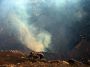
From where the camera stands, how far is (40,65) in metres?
43.0

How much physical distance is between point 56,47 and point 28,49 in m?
8.96

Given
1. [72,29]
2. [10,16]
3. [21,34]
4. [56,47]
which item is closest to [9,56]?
[56,47]

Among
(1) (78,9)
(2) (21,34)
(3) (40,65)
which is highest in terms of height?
(1) (78,9)

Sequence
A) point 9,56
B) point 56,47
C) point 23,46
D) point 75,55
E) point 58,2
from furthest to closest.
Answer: point 58,2 → point 23,46 → point 56,47 → point 75,55 → point 9,56

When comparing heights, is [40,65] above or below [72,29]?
below

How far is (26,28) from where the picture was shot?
95500 millimetres

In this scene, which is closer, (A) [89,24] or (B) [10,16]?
(A) [89,24]

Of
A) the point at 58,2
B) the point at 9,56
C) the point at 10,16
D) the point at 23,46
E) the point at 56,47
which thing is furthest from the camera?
the point at 10,16

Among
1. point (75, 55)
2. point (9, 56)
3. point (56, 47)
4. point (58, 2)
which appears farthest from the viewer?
point (58, 2)

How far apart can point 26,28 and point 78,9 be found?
19520 millimetres

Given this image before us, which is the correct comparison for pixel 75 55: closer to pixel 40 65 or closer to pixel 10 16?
pixel 40 65

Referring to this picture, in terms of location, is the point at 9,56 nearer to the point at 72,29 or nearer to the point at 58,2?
the point at 72,29

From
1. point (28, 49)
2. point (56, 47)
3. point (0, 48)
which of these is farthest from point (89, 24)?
point (0, 48)

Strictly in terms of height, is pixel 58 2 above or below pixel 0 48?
above
